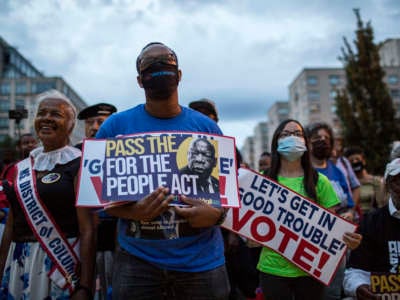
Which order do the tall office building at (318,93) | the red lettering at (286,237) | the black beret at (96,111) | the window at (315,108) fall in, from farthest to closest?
the tall office building at (318,93), the window at (315,108), the black beret at (96,111), the red lettering at (286,237)

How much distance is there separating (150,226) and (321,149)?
125 inches

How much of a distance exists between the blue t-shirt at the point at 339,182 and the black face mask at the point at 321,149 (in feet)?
0.45

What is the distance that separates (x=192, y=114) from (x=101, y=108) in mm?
2185

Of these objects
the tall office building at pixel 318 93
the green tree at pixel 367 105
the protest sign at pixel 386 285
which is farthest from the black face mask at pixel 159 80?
the tall office building at pixel 318 93

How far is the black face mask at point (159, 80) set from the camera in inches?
85.7

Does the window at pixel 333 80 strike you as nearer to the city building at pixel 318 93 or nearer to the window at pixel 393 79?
the city building at pixel 318 93

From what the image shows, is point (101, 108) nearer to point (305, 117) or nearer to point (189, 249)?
point (189, 249)

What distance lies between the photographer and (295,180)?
11.5 ft

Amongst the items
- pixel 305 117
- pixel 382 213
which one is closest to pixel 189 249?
pixel 382 213

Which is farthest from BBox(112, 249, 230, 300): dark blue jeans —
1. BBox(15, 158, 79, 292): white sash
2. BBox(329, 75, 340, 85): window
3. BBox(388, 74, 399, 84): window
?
BBox(329, 75, 340, 85): window

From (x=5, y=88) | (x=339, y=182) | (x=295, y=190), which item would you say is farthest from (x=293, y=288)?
(x=5, y=88)

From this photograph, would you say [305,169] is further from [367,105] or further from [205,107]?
[367,105]

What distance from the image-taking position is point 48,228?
8.34 feet

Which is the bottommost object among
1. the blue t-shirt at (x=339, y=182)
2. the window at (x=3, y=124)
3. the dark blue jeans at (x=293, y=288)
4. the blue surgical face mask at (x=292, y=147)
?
the dark blue jeans at (x=293, y=288)
